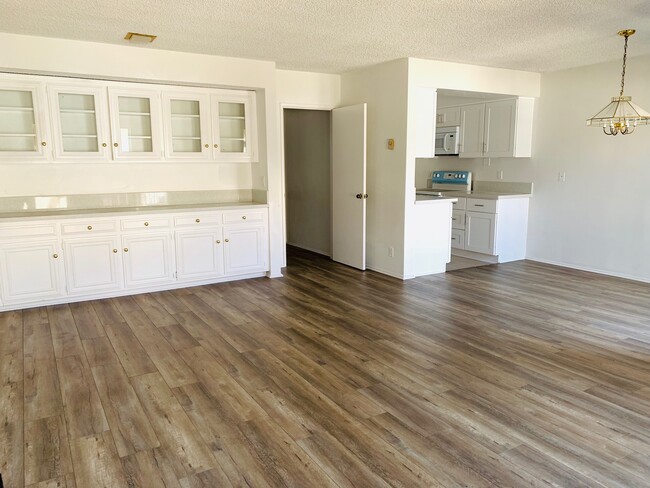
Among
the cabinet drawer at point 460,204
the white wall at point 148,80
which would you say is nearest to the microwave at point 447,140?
the cabinet drawer at point 460,204

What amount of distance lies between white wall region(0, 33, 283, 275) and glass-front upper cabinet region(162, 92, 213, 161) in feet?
0.73

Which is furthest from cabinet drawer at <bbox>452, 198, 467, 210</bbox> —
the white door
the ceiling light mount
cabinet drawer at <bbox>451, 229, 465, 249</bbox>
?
the ceiling light mount

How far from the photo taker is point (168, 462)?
87.7 inches

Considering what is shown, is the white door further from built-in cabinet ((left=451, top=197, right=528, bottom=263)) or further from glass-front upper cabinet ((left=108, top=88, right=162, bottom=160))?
glass-front upper cabinet ((left=108, top=88, right=162, bottom=160))

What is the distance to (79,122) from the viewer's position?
190 inches

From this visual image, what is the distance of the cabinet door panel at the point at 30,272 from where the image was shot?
438cm

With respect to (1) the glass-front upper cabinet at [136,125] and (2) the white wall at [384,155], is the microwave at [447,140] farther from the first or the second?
(1) the glass-front upper cabinet at [136,125]

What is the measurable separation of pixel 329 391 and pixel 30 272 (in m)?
3.23

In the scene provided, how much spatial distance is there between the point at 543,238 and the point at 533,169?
942 millimetres

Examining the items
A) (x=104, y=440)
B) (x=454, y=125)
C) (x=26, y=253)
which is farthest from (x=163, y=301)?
(x=454, y=125)

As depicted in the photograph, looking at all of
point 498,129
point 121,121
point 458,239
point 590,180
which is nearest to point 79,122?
→ point 121,121

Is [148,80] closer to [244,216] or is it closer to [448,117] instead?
[244,216]

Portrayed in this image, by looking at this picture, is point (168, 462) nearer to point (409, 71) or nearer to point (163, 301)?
point (163, 301)

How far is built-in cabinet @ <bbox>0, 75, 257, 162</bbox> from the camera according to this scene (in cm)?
457
